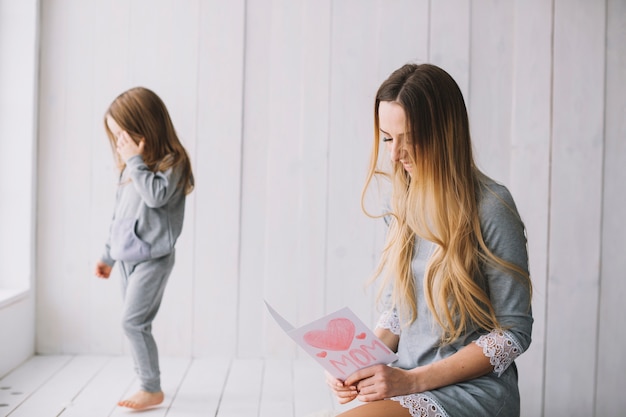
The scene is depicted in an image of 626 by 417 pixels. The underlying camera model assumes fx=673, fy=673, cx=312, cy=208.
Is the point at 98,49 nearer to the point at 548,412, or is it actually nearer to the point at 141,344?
the point at 141,344

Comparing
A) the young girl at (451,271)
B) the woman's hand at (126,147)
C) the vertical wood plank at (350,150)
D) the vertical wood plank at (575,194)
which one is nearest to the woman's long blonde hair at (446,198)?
the young girl at (451,271)

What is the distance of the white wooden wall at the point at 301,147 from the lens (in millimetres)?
2730

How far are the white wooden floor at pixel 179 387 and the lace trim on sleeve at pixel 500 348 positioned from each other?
1.13 meters

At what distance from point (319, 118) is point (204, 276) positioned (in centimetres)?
82

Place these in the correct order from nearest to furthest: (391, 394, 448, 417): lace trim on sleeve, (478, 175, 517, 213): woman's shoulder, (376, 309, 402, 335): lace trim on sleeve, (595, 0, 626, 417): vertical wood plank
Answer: (391, 394, 448, 417): lace trim on sleeve < (478, 175, 517, 213): woman's shoulder < (376, 309, 402, 335): lace trim on sleeve < (595, 0, 626, 417): vertical wood plank

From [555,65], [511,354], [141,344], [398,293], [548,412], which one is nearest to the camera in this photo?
[511,354]

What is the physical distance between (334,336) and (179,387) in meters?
1.45

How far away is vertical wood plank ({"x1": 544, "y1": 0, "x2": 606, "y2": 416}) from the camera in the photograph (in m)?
2.72

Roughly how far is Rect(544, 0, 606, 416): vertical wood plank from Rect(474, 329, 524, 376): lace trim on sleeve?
1628 millimetres

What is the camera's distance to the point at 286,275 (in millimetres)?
2812

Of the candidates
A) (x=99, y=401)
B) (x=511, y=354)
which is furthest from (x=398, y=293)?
(x=99, y=401)

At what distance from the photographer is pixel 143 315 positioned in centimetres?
227

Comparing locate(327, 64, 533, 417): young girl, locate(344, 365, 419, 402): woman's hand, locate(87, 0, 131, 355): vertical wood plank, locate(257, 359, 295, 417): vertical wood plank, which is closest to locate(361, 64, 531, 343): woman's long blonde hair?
locate(327, 64, 533, 417): young girl

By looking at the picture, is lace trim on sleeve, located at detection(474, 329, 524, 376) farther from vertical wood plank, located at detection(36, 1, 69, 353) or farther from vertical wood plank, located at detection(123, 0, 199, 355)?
vertical wood plank, located at detection(36, 1, 69, 353)
